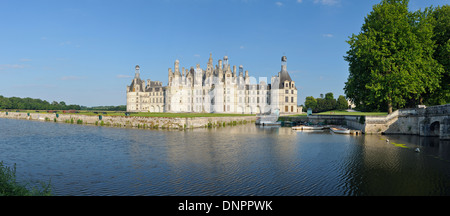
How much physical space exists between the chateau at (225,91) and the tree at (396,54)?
52.4m

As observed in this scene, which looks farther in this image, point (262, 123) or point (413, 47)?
point (262, 123)

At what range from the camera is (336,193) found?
473 inches

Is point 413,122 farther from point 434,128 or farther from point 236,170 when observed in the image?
point 236,170

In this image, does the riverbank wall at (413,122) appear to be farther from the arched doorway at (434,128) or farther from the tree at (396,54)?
the tree at (396,54)

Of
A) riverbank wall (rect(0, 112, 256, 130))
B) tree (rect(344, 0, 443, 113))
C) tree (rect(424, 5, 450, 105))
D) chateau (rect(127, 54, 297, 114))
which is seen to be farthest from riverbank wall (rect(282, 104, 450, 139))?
chateau (rect(127, 54, 297, 114))

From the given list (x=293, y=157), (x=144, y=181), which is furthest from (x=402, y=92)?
(x=144, y=181)

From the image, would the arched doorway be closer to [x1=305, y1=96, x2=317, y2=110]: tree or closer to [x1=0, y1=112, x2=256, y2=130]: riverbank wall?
[x1=0, y1=112, x2=256, y2=130]: riverbank wall

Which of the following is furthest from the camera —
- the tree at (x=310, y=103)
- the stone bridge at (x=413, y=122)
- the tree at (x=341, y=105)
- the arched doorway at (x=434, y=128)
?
the tree at (x=310, y=103)

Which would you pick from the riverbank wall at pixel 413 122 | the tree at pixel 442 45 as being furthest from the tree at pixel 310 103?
the tree at pixel 442 45

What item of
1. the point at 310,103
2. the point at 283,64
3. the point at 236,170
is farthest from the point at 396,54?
the point at 310,103

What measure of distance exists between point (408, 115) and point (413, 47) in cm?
826

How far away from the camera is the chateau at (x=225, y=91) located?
88.3 m

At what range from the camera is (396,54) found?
32719 millimetres
